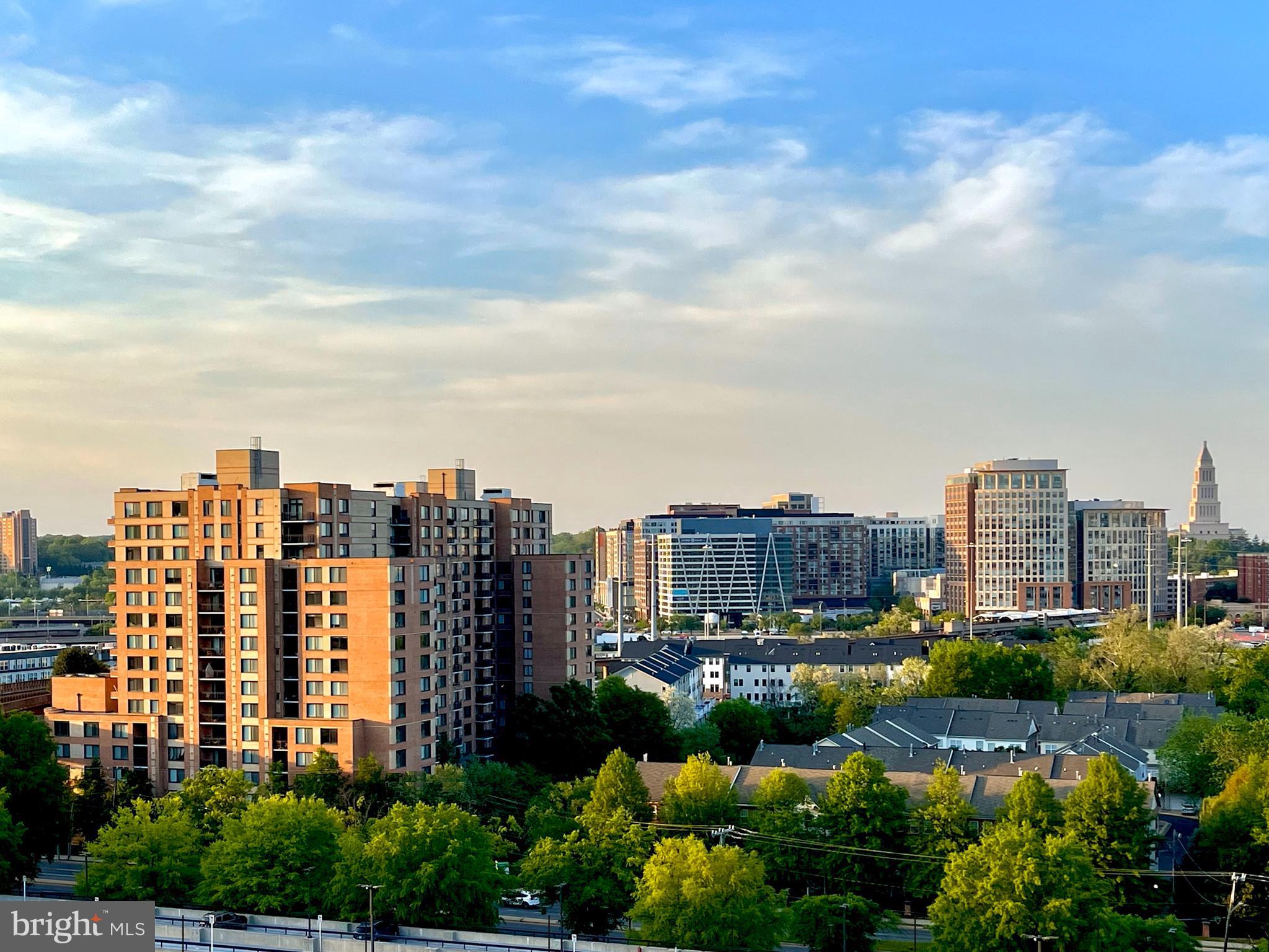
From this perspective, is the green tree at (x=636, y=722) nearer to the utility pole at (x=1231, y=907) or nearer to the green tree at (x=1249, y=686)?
the utility pole at (x=1231, y=907)

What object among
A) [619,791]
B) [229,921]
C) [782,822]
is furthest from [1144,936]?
[229,921]

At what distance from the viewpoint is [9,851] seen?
52188 millimetres

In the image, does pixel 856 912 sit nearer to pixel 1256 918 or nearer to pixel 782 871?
pixel 782 871

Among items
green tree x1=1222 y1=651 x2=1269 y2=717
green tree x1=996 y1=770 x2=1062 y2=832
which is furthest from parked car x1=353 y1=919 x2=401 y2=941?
green tree x1=1222 y1=651 x2=1269 y2=717

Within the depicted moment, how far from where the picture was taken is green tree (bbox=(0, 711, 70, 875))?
190 feet

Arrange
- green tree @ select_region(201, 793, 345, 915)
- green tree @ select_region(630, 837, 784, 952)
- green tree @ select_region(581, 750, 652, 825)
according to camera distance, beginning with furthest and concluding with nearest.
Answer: green tree @ select_region(581, 750, 652, 825)
green tree @ select_region(201, 793, 345, 915)
green tree @ select_region(630, 837, 784, 952)

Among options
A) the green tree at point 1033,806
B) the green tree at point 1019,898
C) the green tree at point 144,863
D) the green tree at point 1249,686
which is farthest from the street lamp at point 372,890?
the green tree at point 1249,686

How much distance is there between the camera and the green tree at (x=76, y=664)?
322 ft

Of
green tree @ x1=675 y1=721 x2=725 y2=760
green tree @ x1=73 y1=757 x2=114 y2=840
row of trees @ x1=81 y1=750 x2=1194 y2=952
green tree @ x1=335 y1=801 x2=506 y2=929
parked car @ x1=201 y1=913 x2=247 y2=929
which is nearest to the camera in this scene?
row of trees @ x1=81 y1=750 x2=1194 y2=952

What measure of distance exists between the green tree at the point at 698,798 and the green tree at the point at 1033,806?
1152 centimetres

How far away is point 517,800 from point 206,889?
21.2 meters

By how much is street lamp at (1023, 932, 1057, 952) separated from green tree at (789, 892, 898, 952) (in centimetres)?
574

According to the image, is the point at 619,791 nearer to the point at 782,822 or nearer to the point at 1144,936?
the point at 782,822

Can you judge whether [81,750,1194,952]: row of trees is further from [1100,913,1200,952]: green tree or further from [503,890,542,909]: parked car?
[503,890,542,909]: parked car
